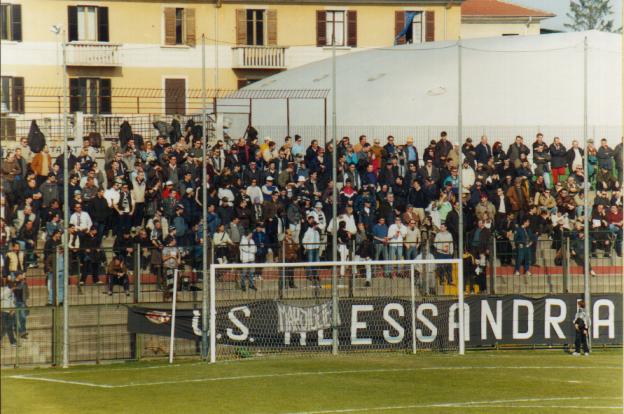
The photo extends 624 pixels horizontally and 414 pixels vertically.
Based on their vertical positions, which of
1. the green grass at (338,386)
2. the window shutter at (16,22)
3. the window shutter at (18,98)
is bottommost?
the green grass at (338,386)

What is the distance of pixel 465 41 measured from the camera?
2317 inches

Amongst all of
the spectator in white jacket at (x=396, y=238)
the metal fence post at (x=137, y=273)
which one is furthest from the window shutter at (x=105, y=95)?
the metal fence post at (x=137, y=273)

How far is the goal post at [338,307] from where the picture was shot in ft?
102

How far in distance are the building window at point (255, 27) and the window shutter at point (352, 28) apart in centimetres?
409

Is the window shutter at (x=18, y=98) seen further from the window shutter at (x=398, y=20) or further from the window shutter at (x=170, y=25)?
the window shutter at (x=398, y=20)

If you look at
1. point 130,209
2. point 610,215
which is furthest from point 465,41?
point 130,209

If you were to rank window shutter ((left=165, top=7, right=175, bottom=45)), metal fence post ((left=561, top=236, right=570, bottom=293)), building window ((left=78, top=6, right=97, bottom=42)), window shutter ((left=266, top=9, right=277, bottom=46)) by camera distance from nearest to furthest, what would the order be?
metal fence post ((left=561, top=236, right=570, bottom=293))
building window ((left=78, top=6, right=97, bottom=42))
window shutter ((left=165, top=7, right=175, bottom=45))
window shutter ((left=266, top=9, right=277, bottom=46))

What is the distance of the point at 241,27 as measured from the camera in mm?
61406

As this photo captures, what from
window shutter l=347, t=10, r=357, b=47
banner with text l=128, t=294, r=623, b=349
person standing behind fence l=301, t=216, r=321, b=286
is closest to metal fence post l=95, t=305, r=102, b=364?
banner with text l=128, t=294, r=623, b=349

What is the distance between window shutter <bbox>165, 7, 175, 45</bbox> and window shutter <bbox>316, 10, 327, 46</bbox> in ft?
22.5

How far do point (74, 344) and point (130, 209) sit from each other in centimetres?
542

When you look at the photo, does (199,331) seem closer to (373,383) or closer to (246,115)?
(373,383)

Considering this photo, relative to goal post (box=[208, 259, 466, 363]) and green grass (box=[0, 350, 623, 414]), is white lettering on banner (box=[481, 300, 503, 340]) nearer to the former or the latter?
goal post (box=[208, 259, 466, 363])

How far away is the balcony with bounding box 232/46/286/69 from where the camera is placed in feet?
200
